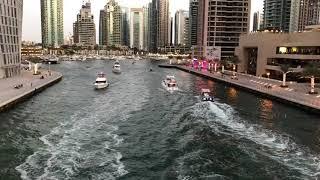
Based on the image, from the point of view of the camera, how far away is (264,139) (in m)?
51.6

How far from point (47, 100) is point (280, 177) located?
198ft

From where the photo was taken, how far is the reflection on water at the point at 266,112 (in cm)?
6332

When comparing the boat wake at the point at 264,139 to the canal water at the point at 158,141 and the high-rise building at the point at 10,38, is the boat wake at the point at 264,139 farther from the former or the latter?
the high-rise building at the point at 10,38

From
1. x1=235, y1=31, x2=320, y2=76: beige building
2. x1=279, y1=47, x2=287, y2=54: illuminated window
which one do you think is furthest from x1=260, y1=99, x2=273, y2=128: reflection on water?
x1=279, y1=47, x2=287, y2=54: illuminated window

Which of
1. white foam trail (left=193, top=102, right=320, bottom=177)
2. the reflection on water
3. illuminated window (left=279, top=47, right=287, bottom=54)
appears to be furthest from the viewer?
illuminated window (left=279, top=47, right=287, bottom=54)

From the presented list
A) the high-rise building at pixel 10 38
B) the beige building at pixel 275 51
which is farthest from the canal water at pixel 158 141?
the beige building at pixel 275 51

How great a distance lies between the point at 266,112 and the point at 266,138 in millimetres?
21746

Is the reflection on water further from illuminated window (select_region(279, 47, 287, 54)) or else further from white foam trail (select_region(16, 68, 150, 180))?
illuminated window (select_region(279, 47, 287, 54))

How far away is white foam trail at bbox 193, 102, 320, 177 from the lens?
4162cm

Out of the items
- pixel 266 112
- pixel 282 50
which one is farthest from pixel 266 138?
pixel 282 50

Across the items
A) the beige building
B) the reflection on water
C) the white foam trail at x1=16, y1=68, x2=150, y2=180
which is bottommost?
the white foam trail at x1=16, y1=68, x2=150, y2=180

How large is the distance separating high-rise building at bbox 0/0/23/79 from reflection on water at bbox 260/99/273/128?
→ 71.7m

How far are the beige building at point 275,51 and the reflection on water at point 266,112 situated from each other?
34897mm

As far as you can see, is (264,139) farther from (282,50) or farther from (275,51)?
(275,51)
